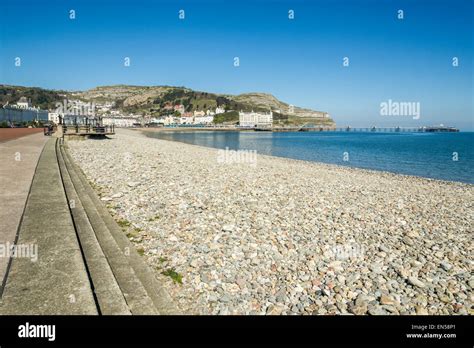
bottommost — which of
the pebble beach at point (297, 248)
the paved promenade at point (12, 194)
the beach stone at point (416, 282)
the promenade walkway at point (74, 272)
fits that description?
the beach stone at point (416, 282)

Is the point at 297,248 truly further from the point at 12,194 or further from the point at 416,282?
the point at 12,194

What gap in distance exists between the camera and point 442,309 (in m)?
4.29

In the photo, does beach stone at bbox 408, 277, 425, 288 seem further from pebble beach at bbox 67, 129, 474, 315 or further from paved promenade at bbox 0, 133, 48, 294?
paved promenade at bbox 0, 133, 48, 294

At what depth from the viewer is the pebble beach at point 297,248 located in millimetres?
4332

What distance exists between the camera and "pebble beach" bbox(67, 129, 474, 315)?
4332mm

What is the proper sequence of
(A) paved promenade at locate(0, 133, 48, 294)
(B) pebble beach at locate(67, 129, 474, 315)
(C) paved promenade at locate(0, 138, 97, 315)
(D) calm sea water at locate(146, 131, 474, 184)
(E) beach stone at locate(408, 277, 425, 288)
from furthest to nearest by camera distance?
1. (D) calm sea water at locate(146, 131, 474, 184)
2. (A) paved promenade at locate(0, 133, 48, 294)
3. (E) beach stone at locate(408, 277, 425, 288)
4. (B) pebble beach at locate(67, 129, 474, 315)
5. (C) paved promenade at locate(0, 138, 97, 315)

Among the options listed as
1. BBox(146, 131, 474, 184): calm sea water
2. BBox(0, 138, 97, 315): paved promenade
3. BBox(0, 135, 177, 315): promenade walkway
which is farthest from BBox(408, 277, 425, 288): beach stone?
BBox(146, 131, 474, 184): calm sea water

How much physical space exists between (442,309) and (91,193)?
9336 mm

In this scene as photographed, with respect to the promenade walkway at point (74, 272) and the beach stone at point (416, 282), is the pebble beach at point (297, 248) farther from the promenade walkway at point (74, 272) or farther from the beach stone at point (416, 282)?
the promenade walkway at point (74, 272)

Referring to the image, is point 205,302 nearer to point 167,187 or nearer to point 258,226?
point 258,226

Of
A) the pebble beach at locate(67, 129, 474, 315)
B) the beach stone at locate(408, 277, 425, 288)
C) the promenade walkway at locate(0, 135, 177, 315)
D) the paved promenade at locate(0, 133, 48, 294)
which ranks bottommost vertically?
the beach stone at locate(408, 277, 425, 288)

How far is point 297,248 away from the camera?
6.12 m

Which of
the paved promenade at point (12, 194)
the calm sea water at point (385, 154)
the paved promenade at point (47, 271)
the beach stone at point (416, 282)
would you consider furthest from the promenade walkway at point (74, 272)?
the calm sea water at point (385, 154)
